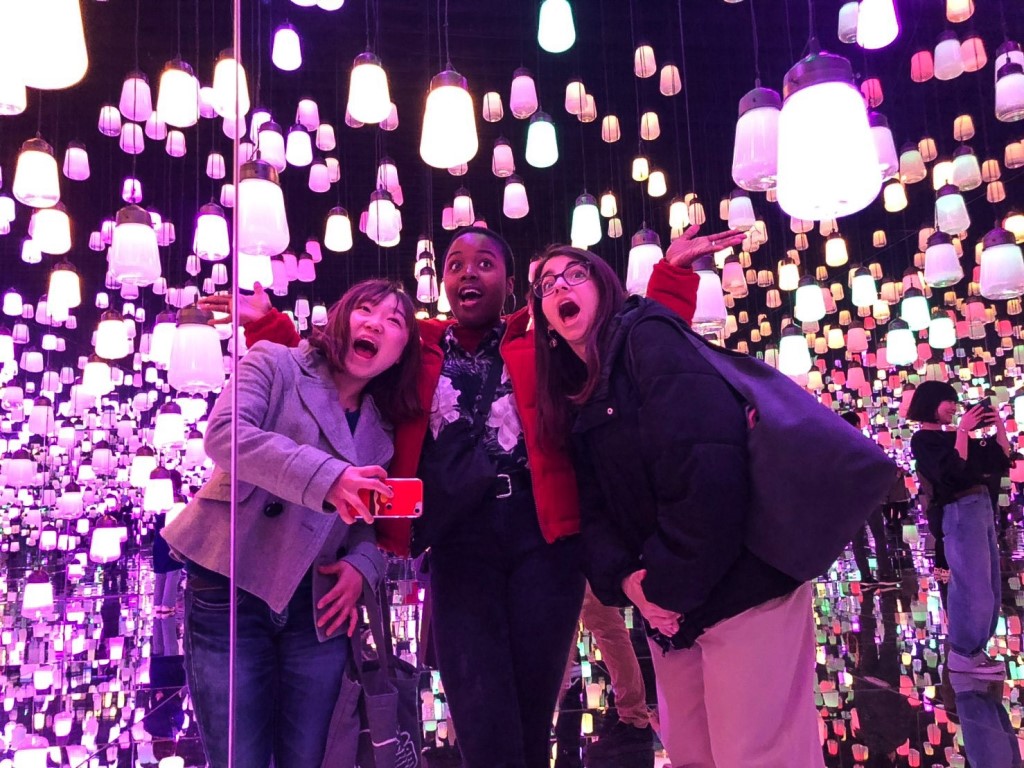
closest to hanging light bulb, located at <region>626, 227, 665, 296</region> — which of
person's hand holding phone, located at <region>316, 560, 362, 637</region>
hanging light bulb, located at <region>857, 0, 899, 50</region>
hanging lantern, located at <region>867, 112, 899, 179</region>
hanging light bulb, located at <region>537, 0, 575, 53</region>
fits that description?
hanging light bulb, located at <region>537, 0, 575, 53</region>

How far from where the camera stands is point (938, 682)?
4.60 meters

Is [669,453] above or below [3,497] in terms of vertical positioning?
below

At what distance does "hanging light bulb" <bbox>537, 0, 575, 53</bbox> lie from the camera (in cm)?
622

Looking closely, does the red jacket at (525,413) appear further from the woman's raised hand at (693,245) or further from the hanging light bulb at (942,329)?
the hanging light bulb at (942,329)

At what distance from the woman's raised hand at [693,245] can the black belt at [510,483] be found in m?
0.74

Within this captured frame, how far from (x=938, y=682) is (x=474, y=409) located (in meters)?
3.57

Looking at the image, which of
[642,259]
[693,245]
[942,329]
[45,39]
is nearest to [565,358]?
[693,245]

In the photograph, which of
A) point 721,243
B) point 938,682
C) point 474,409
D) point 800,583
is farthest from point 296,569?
point 938,682

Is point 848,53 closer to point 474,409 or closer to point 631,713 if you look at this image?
point 631,713

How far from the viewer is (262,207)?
418cm

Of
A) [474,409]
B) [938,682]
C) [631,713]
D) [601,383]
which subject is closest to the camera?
[601,383]

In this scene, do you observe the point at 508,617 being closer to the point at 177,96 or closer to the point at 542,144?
the point at 177,96

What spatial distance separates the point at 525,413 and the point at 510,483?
7.4 inches

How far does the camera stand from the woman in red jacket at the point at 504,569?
2.20 m
